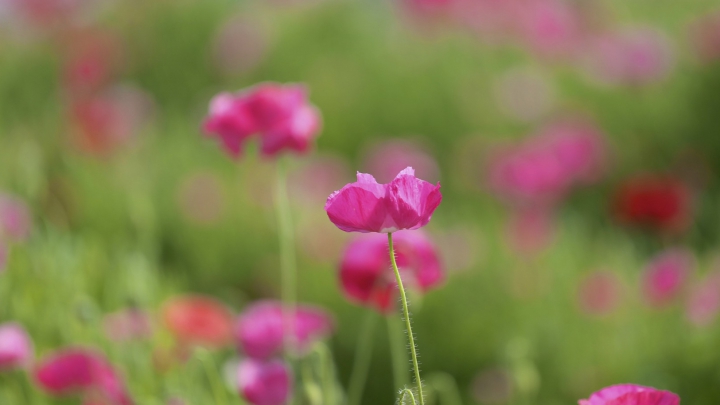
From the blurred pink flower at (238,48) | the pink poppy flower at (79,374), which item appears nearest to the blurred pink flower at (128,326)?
the pink poppy flower at (79,374)

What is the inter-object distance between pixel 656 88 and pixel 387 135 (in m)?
1.33

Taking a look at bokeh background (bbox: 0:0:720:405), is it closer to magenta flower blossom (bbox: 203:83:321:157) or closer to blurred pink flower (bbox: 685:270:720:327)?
blurred pink flower (bbox: 685:270:720:327)

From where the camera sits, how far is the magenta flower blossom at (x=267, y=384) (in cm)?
106

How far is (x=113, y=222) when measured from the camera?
2850 mm

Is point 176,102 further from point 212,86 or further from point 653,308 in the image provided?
point 653,308

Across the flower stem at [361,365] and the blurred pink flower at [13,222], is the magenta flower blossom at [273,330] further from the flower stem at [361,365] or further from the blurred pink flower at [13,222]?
the blurred pink flower at [13,222]

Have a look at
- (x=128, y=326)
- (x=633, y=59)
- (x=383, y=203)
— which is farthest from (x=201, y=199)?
(x=633, y=59)

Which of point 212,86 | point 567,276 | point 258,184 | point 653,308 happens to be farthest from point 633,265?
point 212,86

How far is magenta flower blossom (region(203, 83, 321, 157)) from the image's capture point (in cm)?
107

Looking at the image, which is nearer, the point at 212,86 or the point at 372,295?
the point at 372,295

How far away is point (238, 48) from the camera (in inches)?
170

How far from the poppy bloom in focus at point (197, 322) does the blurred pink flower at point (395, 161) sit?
1.69 meters

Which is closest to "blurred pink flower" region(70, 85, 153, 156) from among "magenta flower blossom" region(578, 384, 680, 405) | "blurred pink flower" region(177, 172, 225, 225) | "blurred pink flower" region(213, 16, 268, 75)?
"blurred pink flower" region(177, 172, 225, 225)

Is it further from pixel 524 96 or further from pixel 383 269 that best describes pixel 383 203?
pixel 524 96
